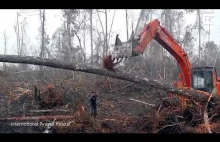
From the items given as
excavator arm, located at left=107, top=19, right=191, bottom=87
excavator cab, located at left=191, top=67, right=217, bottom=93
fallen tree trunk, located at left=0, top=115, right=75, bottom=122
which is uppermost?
excavator arm, located at left=107, top=19, right=191, bottom=87

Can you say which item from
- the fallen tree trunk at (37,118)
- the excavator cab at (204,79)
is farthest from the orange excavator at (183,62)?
the fallen tree trunk at (37,118)

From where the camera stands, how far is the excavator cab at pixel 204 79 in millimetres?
8109

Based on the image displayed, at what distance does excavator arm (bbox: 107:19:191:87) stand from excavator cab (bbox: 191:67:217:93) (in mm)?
148

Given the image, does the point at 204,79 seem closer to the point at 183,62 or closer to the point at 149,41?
the point at 183,62

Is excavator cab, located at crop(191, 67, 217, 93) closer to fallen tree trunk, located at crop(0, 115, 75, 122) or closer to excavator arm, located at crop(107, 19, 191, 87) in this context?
excavator arm, located at crop(107, 19, 191, 87)

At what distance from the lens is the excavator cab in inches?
319

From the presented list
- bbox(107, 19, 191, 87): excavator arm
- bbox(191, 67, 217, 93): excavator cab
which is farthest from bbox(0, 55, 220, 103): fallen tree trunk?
bbox(191, 67, 217, 93): excavator cab

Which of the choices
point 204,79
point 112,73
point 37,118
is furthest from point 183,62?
point 37,118

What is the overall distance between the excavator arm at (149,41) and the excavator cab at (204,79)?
15 centimetres

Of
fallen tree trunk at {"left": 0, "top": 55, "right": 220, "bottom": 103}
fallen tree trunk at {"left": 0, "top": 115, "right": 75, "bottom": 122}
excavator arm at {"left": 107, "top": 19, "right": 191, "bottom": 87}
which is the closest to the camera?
excavator arm at {"left": 107, "top": 19, "right": 191, "bottom": 87}

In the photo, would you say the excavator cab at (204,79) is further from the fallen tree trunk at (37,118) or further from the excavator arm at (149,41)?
the fallen tree trunk at (37,118)

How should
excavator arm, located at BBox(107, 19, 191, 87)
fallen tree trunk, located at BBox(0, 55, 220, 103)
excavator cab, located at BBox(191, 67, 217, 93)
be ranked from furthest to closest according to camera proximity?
excavator cab, located at BBox(191, 67, 217, 93) < fallen tree trunk, located at BBox(0, 55, 220, 103) < excavator arm, located at BBox(107, 19, 191, 87)

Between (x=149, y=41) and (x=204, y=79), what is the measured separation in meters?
1.84
